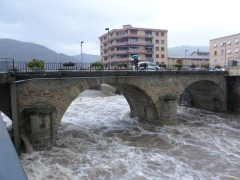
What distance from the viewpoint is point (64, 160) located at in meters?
11.6

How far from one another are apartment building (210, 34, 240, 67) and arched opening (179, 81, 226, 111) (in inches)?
838

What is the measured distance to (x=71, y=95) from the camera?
45.7 feet

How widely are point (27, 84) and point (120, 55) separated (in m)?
44.4

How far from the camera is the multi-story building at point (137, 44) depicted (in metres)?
54.5

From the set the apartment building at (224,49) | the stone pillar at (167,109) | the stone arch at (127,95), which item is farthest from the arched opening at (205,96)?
the apartment building at (224,49)

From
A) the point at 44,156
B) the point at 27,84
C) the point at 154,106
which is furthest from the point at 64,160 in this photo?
the point at 154,106

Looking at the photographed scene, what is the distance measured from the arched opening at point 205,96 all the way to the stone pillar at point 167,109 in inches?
294

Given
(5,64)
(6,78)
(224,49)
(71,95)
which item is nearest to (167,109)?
(71,95)

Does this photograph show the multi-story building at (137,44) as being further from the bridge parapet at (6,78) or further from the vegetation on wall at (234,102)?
the bridge parapet at (6,78)

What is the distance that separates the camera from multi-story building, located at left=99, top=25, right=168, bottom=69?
179ft

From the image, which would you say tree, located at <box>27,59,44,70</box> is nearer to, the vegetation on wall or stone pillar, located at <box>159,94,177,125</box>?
stone pillar, located at <box>159,94,177,125</box>

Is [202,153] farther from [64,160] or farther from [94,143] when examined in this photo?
[64,160]

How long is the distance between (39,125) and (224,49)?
4827 centimetres

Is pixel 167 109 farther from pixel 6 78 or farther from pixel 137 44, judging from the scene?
pixel 137 44
